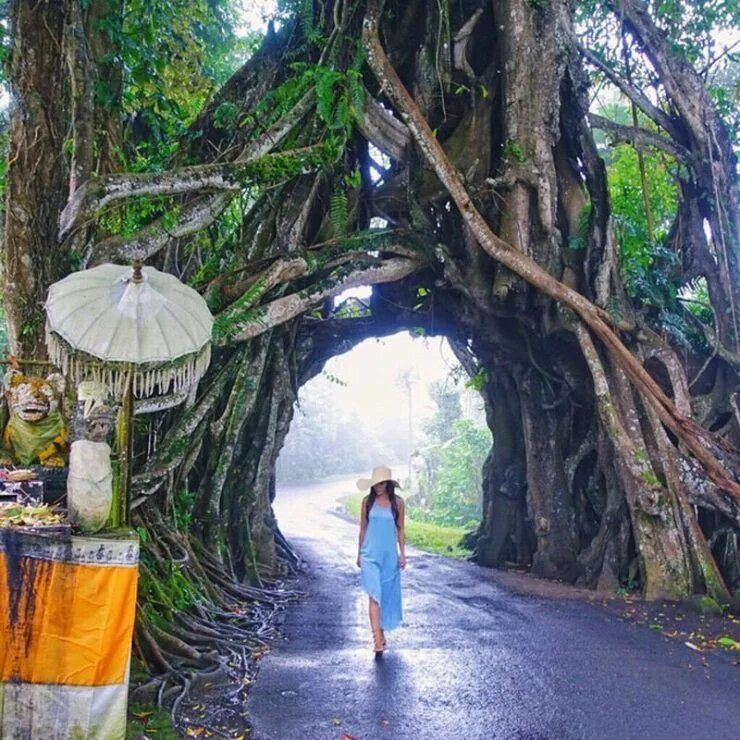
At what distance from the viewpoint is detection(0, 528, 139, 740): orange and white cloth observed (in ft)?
8.41

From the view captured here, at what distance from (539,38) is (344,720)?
266 inches

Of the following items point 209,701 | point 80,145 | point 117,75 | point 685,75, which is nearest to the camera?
point 209,701

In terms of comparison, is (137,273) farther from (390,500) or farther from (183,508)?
(183,508)

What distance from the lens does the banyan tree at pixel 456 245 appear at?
5.64 metres

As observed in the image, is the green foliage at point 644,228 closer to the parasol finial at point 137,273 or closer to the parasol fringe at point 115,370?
the parasol fringe at point 115,370

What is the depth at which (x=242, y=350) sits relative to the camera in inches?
263

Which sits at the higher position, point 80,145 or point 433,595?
point 80,145

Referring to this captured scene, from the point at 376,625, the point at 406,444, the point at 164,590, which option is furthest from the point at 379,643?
the point at 406,444

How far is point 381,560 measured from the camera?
461 cm

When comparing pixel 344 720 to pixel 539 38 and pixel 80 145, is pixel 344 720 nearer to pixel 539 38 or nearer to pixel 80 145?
pixel 80 145

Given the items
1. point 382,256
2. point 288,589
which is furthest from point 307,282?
point 288,589

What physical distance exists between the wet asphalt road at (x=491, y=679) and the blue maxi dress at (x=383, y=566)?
28cm

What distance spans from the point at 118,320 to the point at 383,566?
7.86 ft

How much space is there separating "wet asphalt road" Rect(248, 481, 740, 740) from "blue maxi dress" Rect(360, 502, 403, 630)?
0.28m
